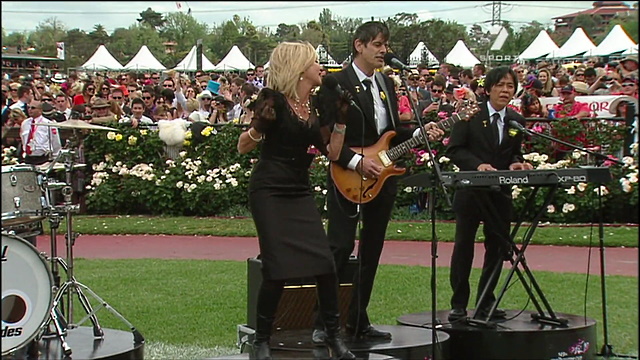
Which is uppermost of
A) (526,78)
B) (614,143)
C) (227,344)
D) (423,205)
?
(526,78)

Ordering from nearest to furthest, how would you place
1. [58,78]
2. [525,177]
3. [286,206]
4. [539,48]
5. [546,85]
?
1. [286,206]
2. [525,177]
3. [546,85]
4. [58,78]
5. [539,48]

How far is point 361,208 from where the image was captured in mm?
6234

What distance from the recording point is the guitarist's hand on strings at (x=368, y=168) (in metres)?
6.02

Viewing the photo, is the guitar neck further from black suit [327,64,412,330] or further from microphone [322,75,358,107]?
microphone [322,75,358,107]

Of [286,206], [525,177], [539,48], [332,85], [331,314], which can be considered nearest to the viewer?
[286,206]

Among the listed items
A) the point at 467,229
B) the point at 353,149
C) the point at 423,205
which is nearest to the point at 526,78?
the point at 423,205

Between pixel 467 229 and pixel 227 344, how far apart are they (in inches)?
91.3

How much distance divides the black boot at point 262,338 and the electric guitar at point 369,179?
1.10 m

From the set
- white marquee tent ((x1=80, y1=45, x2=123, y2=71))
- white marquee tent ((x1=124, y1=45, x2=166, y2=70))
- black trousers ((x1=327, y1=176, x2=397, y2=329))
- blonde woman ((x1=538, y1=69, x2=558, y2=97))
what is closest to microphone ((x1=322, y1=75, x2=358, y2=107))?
black trousers ((x1=327, y1=176, x2=397, y2=329))

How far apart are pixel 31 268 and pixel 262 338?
1639 mm

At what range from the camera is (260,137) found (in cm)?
546

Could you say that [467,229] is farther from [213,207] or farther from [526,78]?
[526,78]

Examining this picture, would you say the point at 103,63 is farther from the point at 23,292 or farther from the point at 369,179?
the point at 369,179

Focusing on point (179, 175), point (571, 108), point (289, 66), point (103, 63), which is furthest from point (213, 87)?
point (103, 63)
